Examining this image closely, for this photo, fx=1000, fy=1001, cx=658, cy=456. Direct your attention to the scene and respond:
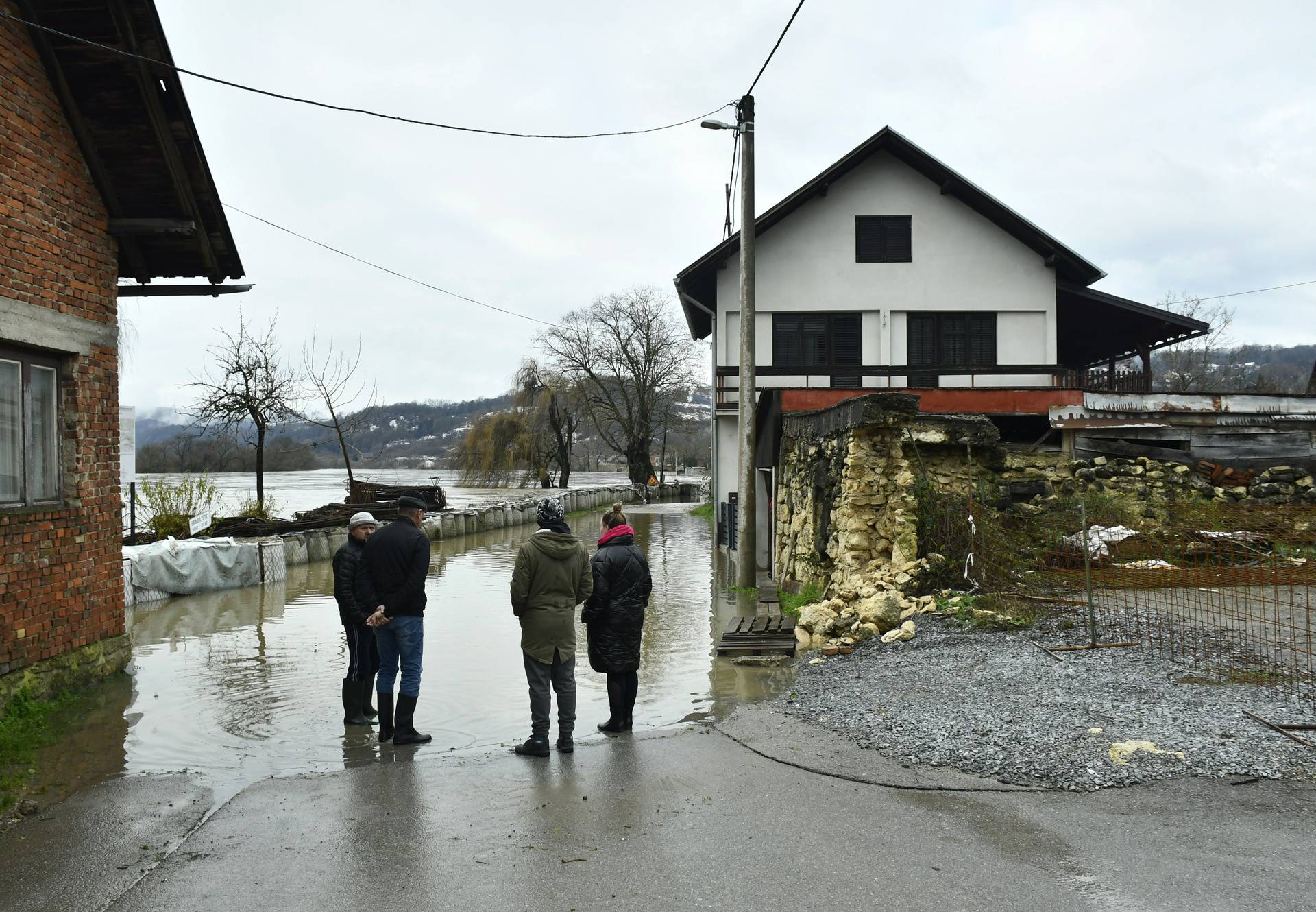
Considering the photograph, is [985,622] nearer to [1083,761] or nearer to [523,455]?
[1083,761]

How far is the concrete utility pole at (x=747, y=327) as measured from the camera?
1578 cm

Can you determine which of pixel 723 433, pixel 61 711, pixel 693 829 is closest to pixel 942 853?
pixel 693 829

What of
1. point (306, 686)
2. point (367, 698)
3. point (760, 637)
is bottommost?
point (306, 686)

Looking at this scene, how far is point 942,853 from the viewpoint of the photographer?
4.64 metres

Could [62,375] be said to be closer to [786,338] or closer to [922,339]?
[786,338]

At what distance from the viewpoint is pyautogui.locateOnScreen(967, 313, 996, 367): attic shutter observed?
2602 centimetres

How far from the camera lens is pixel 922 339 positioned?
1027 inches

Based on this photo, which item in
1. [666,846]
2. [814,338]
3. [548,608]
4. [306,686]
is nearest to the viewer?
[666,846]

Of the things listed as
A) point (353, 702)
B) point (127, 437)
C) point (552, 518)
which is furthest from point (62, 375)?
point (127, 437)

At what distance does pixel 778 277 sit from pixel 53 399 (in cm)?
1934

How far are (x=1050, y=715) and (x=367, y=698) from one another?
533 cm

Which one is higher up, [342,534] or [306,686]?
[342,534]

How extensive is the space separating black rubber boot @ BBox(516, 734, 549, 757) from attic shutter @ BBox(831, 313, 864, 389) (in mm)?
20163

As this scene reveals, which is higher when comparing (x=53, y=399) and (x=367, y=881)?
(x=53, y=399)
